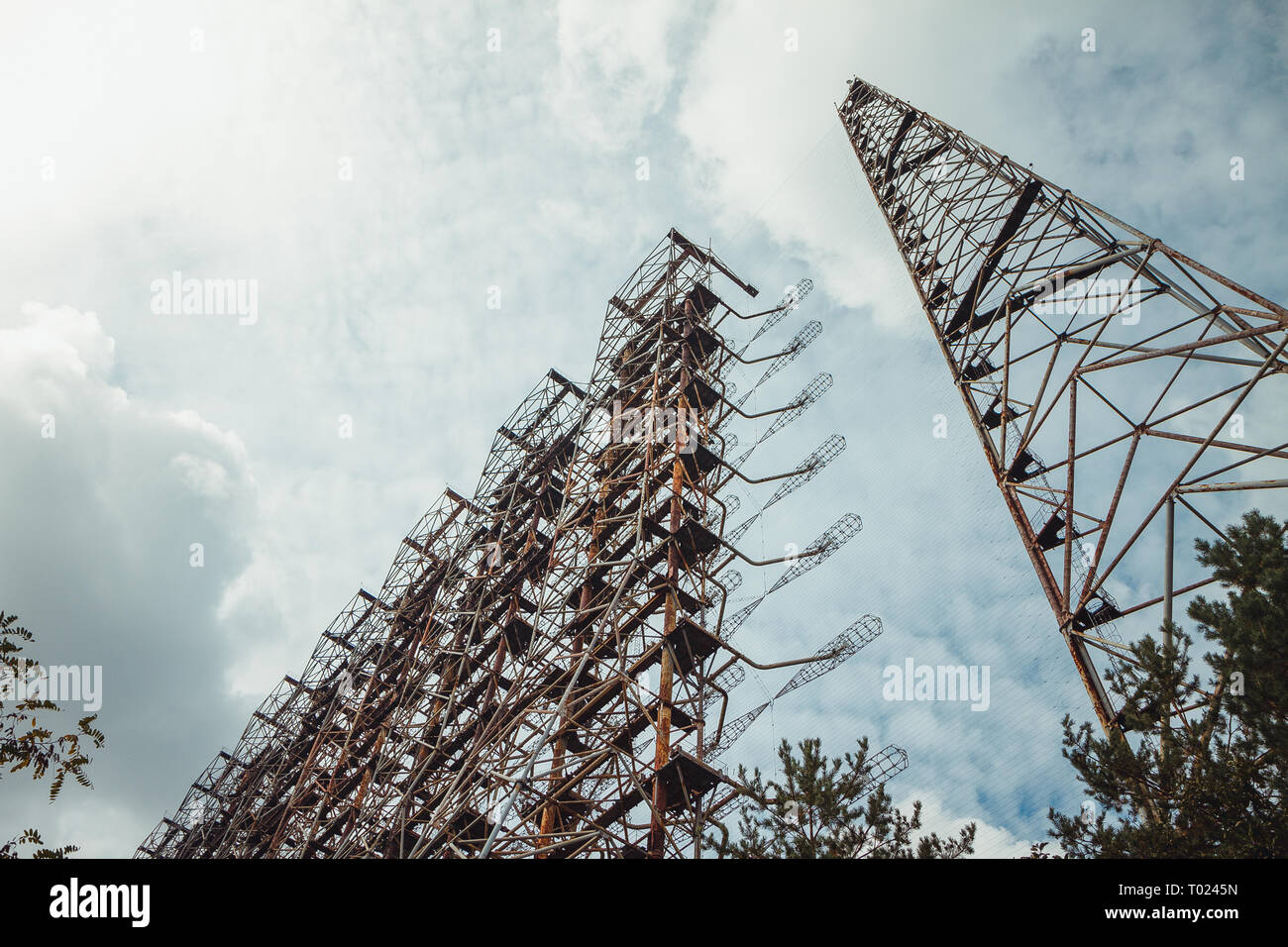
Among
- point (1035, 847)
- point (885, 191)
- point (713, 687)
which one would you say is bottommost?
point (1035, 847)

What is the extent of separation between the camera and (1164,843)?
882 cm

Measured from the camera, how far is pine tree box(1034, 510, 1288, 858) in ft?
28.9

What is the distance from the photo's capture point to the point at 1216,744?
9430mm

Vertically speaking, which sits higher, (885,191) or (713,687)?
(885,191)

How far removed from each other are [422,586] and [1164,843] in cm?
3339

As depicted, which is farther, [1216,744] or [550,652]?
[550,652]

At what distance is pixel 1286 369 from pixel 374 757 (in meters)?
32.2

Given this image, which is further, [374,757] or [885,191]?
[374,757]

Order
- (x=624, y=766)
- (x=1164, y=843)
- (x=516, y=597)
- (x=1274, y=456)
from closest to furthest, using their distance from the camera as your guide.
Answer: (x=1164, y=843)
(x=1274, y=456)
(x=624, y=766)
(x=516, y=597)

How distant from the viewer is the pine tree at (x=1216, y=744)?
347 inches
